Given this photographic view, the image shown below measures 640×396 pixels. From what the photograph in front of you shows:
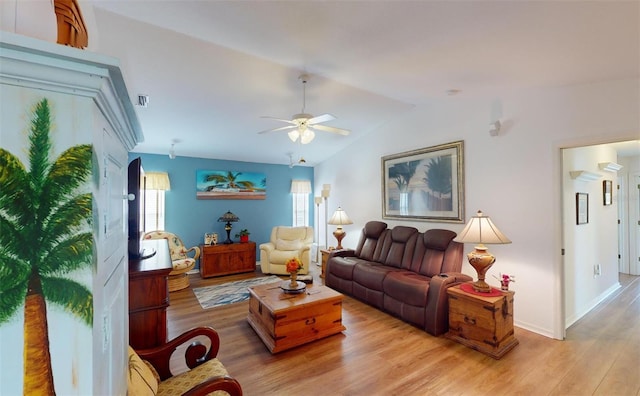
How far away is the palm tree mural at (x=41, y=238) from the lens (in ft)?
1.44

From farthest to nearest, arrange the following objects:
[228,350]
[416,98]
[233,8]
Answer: [416,98]
[228,350]
[233,8]

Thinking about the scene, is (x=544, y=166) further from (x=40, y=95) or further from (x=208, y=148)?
(x=208, y=148)

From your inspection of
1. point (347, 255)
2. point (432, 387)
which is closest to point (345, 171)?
point (347, 255)

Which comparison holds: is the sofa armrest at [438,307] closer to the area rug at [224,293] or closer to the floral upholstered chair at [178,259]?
the area rug at [224,293]

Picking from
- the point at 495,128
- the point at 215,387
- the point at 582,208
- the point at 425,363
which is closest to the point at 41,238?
the point at 215,387

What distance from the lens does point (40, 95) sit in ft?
1.55

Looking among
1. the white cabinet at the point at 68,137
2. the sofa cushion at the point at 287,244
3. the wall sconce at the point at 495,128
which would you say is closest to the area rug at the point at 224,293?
the sofa cushion at the point at 287,244

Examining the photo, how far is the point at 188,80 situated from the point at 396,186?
3232 millimetres

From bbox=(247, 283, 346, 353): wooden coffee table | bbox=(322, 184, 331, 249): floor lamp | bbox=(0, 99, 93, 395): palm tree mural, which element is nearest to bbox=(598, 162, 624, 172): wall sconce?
bbox=(247, 283, 346, 353): wooden coffee table

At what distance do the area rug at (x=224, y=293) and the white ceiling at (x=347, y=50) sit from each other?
2551 millimetres

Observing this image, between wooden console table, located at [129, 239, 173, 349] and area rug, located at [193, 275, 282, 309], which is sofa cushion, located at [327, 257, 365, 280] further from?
wooden console table, located at [129, 239, 173, 349]

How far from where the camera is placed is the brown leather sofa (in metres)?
2.95

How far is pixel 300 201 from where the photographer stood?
6727 mm

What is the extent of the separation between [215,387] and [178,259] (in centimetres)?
395
